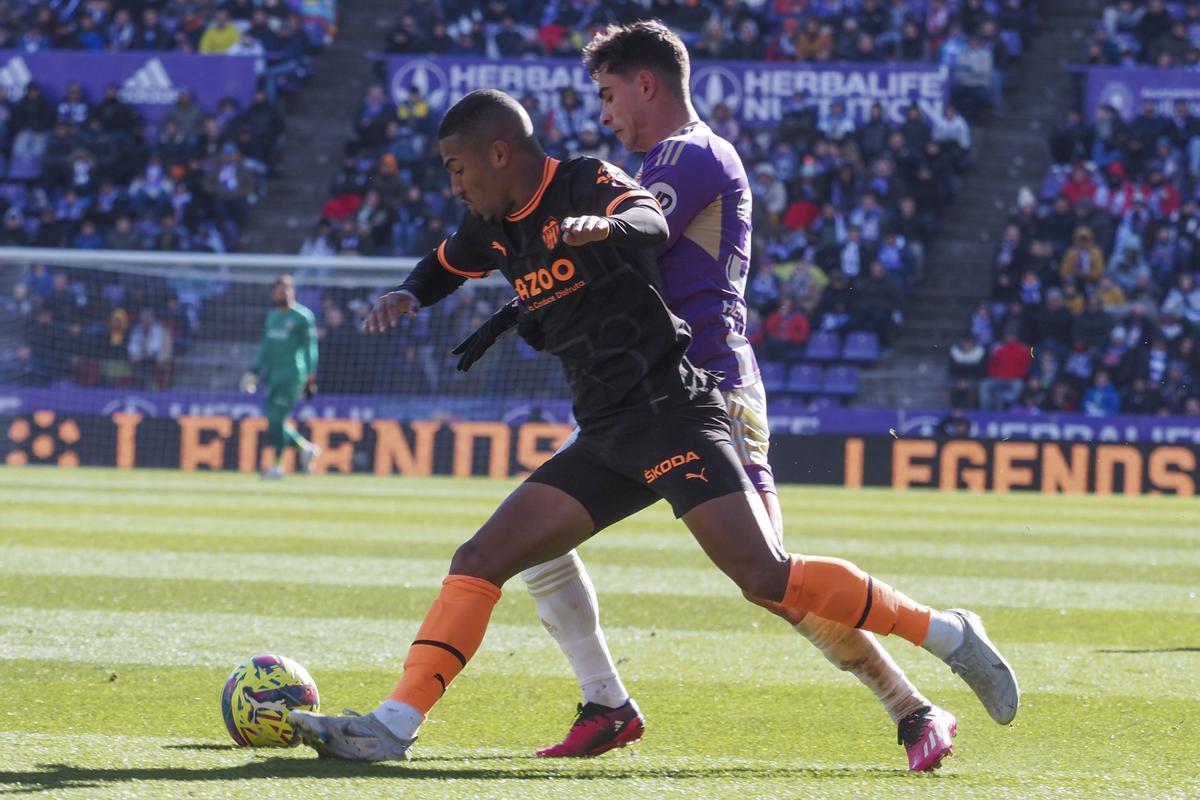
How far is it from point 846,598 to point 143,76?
2518 centimetres

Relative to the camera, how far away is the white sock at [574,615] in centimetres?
511

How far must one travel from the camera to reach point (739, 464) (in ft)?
15.4

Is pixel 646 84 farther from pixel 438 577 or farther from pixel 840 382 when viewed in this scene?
pixel 840 382

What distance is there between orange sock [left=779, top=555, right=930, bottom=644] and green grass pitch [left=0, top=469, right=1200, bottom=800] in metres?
0.42

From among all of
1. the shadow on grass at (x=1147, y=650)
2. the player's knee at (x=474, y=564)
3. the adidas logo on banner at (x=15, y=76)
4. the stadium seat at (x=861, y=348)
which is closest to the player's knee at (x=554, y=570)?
the player's knee at (x=474, y=564)

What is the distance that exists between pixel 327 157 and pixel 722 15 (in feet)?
22.6

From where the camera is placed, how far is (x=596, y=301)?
4.67 metres

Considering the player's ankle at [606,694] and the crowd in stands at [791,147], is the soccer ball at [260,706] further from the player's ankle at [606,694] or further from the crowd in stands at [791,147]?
the crowd in stands at [791,147]

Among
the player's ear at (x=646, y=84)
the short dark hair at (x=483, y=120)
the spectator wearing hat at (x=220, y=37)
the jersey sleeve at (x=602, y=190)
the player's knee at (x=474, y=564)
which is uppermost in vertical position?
the spectator wearing hat at (x=220, y=37)

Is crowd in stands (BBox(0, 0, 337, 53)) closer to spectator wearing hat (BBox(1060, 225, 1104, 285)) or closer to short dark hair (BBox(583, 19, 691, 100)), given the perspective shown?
spectator wearing hat (BBox(1060, 225, 1104, 285))

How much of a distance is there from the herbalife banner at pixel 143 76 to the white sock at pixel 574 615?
23934mm

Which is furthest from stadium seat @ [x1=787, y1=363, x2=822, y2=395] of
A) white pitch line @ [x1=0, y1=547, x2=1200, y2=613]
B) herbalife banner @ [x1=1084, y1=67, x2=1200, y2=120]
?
white pitch line @ [x1=0, y1=547, x2=1200, y2=613]

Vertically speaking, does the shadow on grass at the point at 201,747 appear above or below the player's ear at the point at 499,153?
below

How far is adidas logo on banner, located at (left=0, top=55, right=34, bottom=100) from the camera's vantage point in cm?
2781
